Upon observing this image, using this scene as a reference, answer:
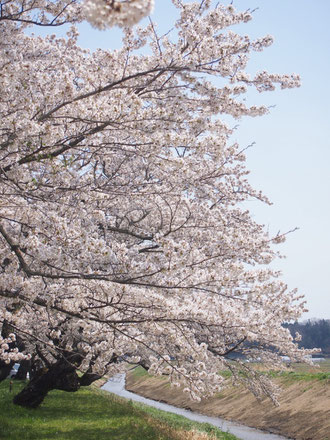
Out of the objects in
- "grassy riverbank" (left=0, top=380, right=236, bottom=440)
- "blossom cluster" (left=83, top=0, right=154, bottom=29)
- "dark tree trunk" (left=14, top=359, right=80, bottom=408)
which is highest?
"blossom cluster" (left=83, top=0, right=154, bottom=29)

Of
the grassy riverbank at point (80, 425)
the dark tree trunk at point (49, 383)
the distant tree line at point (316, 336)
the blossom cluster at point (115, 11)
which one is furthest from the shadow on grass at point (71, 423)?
the distant tree line at point (316, 336)

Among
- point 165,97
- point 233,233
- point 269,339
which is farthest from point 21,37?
point 269,339

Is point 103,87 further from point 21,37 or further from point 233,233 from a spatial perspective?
point 233,233

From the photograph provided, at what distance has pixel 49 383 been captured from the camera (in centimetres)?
1644

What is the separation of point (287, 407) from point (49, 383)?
57.8 ft

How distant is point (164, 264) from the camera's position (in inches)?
253

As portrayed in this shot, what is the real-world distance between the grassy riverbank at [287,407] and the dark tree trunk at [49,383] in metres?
9.88

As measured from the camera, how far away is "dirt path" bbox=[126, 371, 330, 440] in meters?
22.8

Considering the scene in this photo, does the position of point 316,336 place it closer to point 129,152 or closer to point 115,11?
point 129,152

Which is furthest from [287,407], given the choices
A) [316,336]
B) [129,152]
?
[316,336]

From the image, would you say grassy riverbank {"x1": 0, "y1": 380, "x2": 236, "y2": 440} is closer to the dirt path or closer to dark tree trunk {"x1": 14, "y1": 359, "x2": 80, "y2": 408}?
dark tree trunk {"x1": 14, "y1": 359, "x2": 80, "y2": 408}

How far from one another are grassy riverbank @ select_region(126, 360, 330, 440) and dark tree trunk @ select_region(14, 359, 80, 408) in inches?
389

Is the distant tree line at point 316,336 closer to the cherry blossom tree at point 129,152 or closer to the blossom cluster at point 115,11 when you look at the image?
the cherry blossom tree at point 129,152

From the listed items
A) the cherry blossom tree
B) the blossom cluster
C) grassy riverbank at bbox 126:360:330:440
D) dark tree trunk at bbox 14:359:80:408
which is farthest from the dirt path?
the blossom cluster
